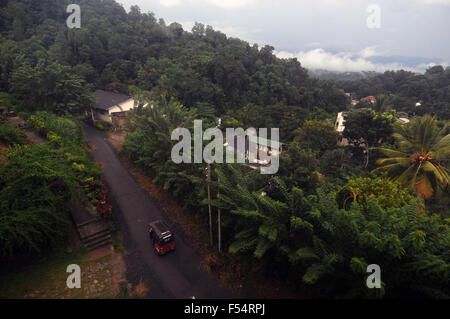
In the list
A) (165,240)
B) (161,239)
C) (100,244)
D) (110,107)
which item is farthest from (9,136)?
(110,107)

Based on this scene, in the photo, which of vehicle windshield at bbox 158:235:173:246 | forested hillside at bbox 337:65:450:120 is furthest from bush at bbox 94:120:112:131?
forested hillside at bbox 337:65:450:120

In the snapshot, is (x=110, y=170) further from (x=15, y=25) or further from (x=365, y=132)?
(x=15, y=25)

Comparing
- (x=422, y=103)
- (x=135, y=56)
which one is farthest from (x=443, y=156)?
(x=422, y=103)

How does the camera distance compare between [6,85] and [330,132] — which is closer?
[6,85]

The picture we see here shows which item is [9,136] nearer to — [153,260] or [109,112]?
[153,260]

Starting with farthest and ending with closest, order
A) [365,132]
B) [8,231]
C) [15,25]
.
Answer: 1. [15,25]
2. [365,132]
3. [8,231]

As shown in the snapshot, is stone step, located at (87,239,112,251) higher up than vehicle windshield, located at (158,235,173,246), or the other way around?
vehicle windshield, located at (158,235,173,246)

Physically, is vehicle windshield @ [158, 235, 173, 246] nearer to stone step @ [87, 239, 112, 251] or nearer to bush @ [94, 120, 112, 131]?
stone step @ [87, 239, 112, 251]
